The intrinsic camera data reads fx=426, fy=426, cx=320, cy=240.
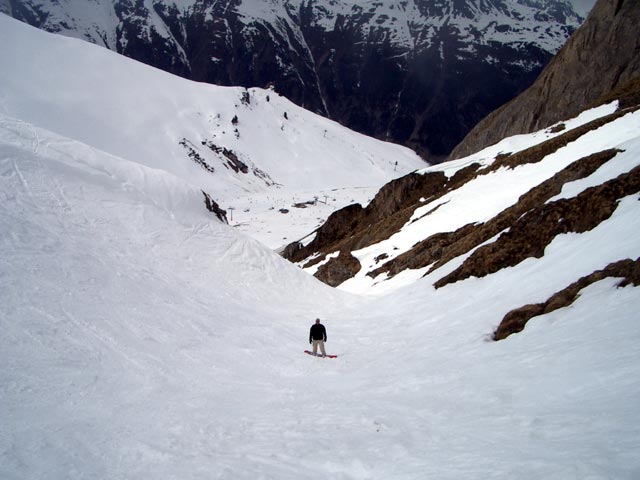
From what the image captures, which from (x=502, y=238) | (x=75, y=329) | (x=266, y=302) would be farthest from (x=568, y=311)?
(x=266, y=302)

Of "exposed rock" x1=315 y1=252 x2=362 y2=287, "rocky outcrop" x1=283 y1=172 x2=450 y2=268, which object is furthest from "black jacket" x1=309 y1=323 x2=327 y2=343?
"rocky outcrop" x1=283 y1=172 x2=450 y2=268

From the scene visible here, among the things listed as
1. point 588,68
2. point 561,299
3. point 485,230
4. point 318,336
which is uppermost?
point 588,68

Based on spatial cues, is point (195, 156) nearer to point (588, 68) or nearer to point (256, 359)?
point (588, 68)

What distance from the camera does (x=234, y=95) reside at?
174375 millimetres

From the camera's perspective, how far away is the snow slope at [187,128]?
380 feet

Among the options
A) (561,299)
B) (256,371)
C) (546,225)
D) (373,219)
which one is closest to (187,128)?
(373,219)

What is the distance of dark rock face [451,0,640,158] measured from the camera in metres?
50.4

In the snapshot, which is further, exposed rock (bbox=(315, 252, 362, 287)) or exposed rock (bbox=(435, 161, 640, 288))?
exposed rock (bbox=(315, 252, 362, 287))

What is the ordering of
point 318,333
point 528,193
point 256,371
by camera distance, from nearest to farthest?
1. point 256,371
2. point 318,333
3. point 528,193

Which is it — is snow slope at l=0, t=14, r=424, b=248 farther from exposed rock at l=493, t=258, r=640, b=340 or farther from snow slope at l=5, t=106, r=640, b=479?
exposed rock at l=493, t=258, r=640, b=340

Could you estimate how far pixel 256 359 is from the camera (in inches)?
475

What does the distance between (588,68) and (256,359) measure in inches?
2372

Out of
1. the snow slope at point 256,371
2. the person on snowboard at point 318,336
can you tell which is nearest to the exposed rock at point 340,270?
the snow slope at point 256,371

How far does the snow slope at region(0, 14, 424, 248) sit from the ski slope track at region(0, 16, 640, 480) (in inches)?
2625
